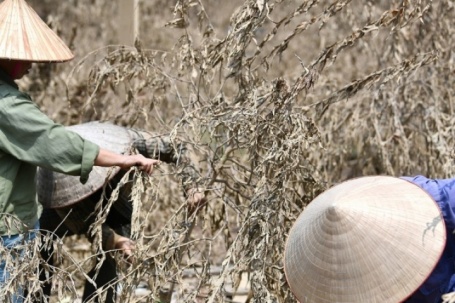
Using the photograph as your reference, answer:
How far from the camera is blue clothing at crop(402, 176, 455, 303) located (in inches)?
125

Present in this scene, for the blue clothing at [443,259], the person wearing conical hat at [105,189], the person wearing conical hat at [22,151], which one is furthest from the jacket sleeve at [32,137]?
the blue clothing at [443,259]

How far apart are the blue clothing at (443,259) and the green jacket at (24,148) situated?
4.33 ft

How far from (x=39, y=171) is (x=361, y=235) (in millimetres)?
1872

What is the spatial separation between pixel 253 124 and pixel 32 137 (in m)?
0.96

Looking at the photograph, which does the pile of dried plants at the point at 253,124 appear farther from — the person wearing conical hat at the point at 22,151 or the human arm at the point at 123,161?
the person wearing conical hat at the point at 22,151

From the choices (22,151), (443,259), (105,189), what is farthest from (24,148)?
(443,259)

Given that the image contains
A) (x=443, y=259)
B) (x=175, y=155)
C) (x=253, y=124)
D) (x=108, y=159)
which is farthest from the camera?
(x=175, y=155)

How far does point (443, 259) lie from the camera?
128 inches

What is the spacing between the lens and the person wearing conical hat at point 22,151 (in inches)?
145

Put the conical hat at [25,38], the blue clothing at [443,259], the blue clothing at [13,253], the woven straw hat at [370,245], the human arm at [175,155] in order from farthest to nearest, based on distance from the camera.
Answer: the human arm at [175,155] < the conical hat at [25,38] < the blue clothing at [13,253] < the blue clothing at [443,259] < the woven straw hat at [370,245]

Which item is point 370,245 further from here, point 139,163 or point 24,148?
point 24,148

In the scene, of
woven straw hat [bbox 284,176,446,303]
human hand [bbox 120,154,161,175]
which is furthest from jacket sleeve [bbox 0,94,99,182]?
woven straw hat [bbox 284,176,446,303]

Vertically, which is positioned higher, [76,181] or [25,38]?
[25,38]

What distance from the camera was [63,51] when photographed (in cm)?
406
